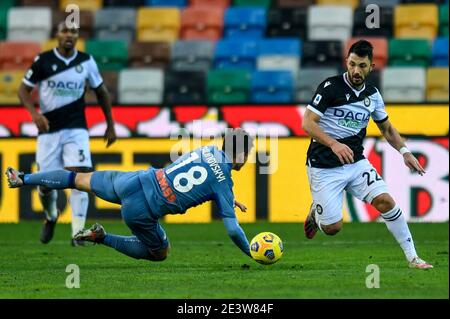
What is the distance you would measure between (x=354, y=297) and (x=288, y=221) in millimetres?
7716

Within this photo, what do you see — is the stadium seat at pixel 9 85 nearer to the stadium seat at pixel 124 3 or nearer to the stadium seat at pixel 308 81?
the stadium seat at pixel 124 3

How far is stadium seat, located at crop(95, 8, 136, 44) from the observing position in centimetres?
1965

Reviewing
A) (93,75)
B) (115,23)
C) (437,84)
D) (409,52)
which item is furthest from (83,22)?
(93,75)

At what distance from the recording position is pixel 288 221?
1559cm

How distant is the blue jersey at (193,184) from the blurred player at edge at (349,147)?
0.91 meters

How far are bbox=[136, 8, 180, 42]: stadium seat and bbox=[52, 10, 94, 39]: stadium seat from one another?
871 mm

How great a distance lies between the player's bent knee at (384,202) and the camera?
32.5ft

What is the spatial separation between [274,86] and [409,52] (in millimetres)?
2255

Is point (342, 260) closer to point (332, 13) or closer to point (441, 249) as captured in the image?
point (441, 249)

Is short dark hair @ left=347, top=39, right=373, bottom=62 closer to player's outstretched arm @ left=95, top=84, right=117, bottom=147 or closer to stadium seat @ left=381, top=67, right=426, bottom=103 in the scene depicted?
player's outstretched arm @ left=95, top=84, right=117, bottom=147

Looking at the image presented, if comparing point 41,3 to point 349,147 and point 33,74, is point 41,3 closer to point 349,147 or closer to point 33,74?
point 33,74

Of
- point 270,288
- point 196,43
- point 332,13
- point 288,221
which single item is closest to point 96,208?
point 288,221

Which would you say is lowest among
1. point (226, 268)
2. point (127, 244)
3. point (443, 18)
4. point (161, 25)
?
point (226, 268)

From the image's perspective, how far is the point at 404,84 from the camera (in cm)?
1720
